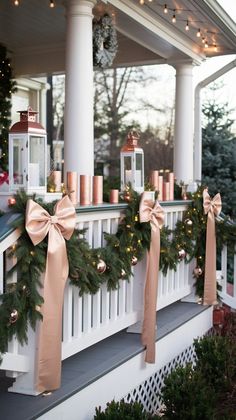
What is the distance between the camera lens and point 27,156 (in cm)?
331

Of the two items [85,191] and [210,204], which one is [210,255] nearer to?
[210,204]

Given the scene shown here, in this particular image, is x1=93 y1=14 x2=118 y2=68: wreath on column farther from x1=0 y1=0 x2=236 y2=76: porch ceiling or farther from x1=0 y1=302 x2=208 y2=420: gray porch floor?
x1=0 y1=302 x2=208 y2=420: gray porch floor

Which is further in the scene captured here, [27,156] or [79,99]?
[79,99]

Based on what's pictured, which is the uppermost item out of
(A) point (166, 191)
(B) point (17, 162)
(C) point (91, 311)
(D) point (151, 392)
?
(B) point (17, 162)

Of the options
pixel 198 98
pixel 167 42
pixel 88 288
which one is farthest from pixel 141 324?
pixel 198 98

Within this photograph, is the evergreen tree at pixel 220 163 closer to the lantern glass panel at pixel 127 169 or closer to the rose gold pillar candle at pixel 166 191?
the rose gold pillar candle at pixel 166 191

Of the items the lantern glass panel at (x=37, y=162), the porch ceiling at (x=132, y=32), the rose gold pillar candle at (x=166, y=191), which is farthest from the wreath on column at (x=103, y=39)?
the lantern glass panel at (x=37, y=162)

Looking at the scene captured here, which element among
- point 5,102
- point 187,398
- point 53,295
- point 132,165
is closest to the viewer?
point 53,295

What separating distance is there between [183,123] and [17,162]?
14.5ft

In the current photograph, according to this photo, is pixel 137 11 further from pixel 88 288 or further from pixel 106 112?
pixel 106 112

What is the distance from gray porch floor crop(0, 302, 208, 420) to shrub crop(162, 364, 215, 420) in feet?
1.15

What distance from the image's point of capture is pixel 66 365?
3814mm

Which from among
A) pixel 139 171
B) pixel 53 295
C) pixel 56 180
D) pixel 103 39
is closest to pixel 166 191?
pixel 139 171

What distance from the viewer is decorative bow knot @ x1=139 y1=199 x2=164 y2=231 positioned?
4309 millimetres
